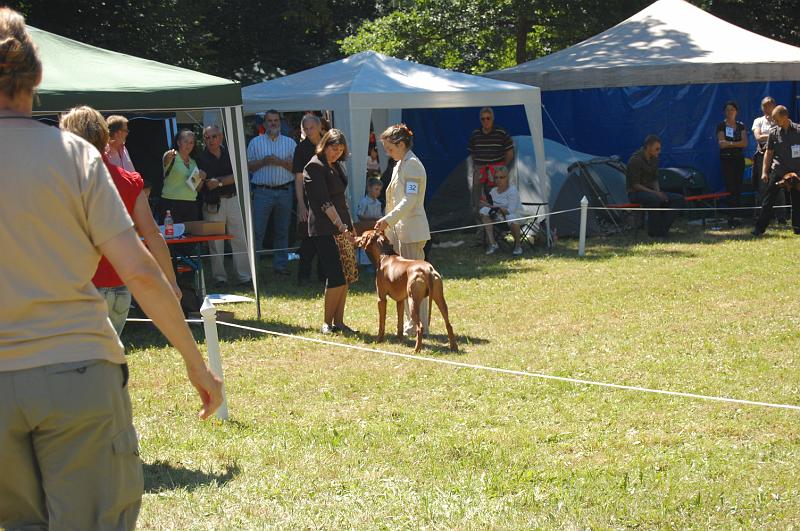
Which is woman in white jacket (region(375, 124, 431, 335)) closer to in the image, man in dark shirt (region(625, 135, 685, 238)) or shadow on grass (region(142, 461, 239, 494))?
shadow on grass (region(142, 461, 239, 494))

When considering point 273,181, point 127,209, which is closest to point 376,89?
point 273,181

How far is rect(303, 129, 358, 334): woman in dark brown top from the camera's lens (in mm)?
8352

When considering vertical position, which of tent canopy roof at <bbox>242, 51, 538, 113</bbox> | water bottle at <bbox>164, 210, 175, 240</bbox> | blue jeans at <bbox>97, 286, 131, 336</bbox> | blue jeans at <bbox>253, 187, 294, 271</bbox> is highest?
tent canopy roof at <bbox>242, 51, 538, 113</bbox>

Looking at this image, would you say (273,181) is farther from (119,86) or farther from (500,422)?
(500,422)

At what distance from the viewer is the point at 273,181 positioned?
1209cm

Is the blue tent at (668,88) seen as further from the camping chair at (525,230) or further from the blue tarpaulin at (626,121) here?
the camping chair at (525,230)

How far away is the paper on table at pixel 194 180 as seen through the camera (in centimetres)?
1055

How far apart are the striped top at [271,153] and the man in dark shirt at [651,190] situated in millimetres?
5164

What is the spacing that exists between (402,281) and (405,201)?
0.72 m

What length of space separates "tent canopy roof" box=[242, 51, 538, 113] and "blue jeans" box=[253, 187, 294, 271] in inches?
42.4

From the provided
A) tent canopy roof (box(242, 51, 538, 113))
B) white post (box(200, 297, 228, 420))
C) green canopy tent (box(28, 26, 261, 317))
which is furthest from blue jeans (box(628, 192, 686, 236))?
white post (box(200, 297, 228, 420))

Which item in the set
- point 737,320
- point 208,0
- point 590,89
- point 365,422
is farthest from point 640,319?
point 208,0

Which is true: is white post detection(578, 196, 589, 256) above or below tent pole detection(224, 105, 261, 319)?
below

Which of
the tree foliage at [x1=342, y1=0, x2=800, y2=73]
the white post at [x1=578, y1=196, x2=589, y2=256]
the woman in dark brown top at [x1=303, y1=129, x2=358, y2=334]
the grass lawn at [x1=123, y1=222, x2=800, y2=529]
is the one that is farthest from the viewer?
the tree foliage at [x1=342, y1=0, x2=800, y2=73]
